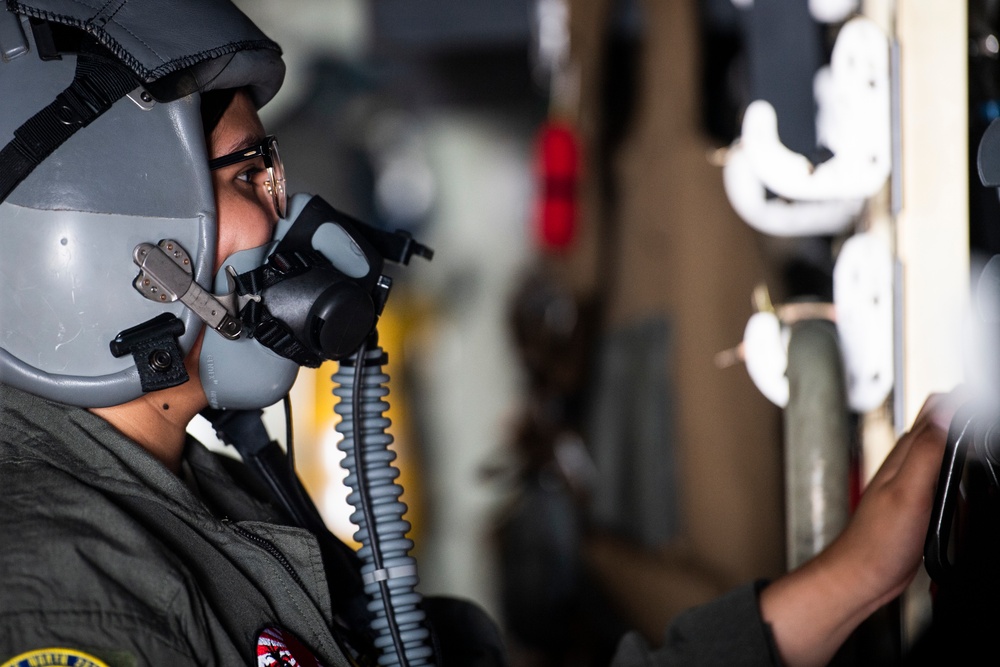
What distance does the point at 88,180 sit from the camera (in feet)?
3.61

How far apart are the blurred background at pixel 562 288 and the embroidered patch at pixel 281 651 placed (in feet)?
2.92

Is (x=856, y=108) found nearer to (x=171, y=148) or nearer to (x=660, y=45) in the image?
(x=171, y=148)

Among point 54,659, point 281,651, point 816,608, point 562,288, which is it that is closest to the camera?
point 54,659

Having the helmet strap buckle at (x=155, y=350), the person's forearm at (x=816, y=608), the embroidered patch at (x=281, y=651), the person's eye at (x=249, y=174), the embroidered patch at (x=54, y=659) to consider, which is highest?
the person's eye at (x=249, y=174)

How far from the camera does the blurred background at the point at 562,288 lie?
2418 millimetres

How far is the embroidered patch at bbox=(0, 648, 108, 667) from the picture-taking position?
88 cm

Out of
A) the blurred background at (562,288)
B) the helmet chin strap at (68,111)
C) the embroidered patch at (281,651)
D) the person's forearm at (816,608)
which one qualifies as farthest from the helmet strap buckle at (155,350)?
the blurred background at (562,288)

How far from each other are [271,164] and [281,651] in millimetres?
623

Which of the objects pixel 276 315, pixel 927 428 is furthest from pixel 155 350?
pixel 927 428

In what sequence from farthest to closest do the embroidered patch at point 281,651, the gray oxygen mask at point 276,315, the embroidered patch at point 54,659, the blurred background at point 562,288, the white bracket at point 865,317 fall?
the blurred background at point 562,288 < the white bracket at point 865,317 < the gray oxygen mask at point 276,315 < the embroidered patch at point 281,651 < the embroidered patch at point 54,659

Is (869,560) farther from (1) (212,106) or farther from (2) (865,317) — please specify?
(1) (212,106)

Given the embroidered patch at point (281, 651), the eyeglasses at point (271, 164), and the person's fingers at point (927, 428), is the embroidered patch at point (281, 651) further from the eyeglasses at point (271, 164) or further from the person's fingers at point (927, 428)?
the person's fingers at point (927, 428)

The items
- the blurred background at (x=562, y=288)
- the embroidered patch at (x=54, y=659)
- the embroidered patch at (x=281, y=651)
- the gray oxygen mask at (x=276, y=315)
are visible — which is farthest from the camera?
the blurred background at (x=562, y=288)

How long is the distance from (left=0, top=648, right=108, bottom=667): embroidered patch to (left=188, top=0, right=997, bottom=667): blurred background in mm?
1110
